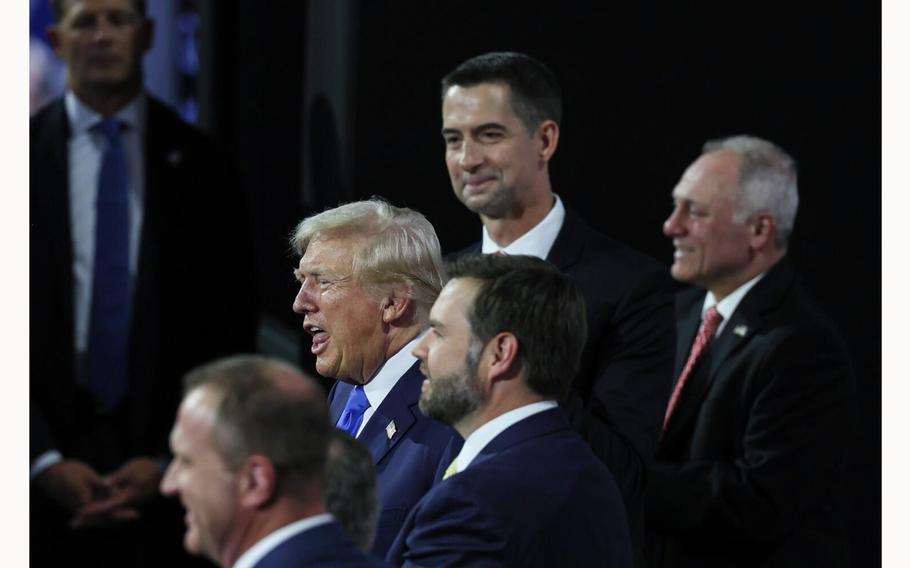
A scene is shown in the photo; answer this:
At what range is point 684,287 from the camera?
5.34 meters

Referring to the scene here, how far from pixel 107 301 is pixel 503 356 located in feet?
7.19

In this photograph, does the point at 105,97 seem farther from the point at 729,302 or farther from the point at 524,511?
the point at 524,511

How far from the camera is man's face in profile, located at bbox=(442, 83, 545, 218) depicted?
3818 mm

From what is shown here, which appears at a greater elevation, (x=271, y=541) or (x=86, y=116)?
(x=86, y=116)

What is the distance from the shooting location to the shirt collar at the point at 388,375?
9.97ft

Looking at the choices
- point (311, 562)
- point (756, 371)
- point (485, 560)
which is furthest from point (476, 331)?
point (756, 371)

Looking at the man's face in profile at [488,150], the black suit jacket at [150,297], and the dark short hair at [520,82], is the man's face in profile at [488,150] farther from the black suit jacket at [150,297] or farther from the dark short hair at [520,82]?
the black suit jacket at [150,297]

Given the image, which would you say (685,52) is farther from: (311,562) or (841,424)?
(311,562)

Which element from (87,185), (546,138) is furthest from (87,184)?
(546,138)

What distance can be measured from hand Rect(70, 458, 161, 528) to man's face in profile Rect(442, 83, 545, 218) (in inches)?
54.0

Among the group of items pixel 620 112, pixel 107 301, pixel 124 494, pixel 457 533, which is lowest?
pixel 124 494

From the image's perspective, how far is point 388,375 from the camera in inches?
120

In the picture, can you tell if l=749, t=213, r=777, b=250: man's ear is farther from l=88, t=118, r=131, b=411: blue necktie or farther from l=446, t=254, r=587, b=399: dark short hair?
l=446, t=254, r=587, b=399: dark short hair

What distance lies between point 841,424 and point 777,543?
37 cm
